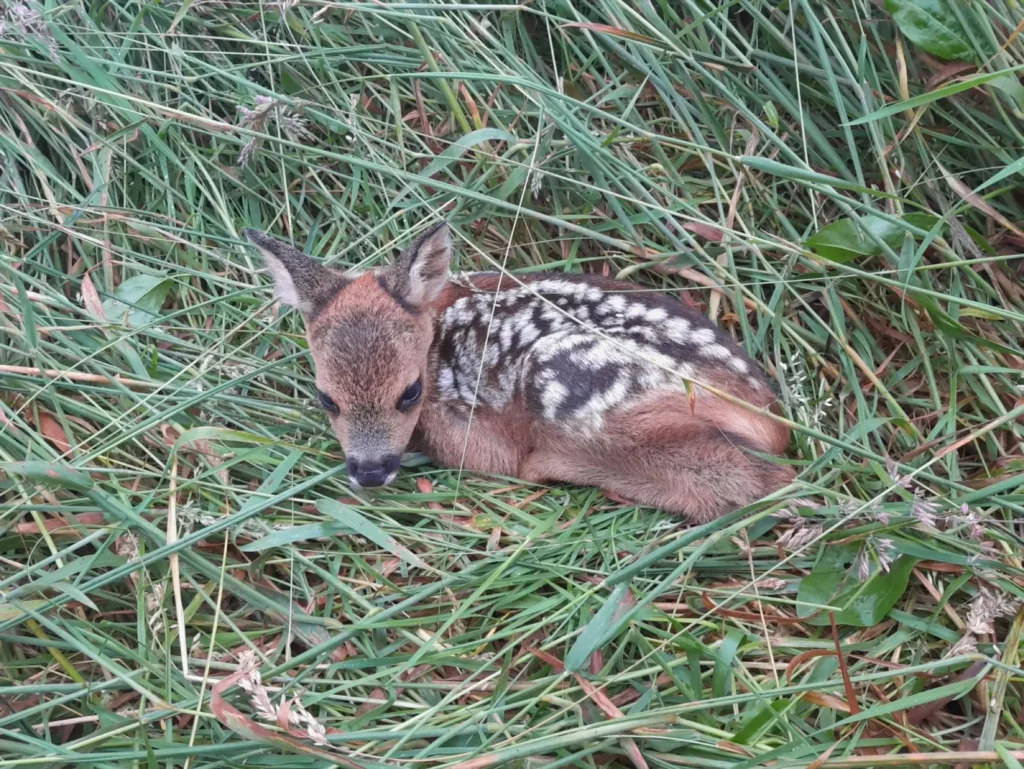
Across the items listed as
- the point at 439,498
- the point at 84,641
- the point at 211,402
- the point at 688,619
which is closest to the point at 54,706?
the point at 84,641

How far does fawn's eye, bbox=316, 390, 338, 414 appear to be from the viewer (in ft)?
10.3

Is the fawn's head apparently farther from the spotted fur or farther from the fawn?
the spotted fur

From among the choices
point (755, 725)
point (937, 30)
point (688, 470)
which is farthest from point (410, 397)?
point (937, 30)

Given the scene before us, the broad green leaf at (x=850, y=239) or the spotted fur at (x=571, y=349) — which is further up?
the broad green leaf at (x=850, y=239)

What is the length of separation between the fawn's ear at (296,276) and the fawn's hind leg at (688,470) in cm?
112

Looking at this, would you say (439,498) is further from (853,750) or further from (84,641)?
(853,750)

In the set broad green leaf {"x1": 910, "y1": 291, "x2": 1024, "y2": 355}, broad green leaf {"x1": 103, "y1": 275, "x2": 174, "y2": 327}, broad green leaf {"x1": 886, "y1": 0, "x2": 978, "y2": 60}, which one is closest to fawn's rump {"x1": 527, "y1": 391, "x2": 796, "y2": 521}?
broad green leaf {"x1": 910, "y1": 291, "x2": 1024, "y2": 355}

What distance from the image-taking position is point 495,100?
377 centimetres

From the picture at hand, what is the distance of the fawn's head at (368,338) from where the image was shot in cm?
308

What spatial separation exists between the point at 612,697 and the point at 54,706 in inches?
66.9

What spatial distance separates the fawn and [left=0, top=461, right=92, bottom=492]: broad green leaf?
2.74 feet

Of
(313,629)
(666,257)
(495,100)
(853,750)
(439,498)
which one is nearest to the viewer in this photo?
(853,750)

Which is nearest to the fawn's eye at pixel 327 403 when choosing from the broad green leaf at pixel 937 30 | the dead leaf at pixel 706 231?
the dead leaf at pixel 706 231

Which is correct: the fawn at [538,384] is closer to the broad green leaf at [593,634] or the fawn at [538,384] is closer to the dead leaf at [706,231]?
the dead leaf at [706,231]
